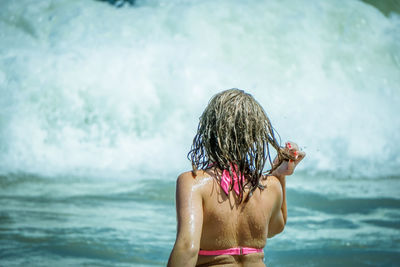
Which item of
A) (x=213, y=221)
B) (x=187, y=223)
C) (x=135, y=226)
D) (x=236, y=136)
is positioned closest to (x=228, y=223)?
(x=213, y=221)

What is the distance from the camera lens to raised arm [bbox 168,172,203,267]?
1.42 m

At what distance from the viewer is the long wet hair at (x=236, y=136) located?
157cm

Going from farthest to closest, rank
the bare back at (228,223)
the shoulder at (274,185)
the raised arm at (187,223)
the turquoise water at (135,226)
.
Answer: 1. the turquoise water at (135,226)
2. the shoulder at (274,185)
3. the bare back at (228,223)
4. the raised arm at (187,223)

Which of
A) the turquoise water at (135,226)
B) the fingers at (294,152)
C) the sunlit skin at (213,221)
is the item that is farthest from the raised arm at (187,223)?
the turquoise water at (135,226)

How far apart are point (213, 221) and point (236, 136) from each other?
0.28m

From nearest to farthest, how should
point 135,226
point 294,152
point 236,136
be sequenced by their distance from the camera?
point 236,136 < point 294,152 < point 135,226

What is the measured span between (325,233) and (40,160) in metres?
5.11

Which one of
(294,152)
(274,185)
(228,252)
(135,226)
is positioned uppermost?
(135,226)

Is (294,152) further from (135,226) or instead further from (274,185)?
(135,226)

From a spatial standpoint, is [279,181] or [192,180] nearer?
[192,180]

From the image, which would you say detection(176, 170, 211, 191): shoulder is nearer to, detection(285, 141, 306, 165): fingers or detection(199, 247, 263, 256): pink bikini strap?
detection(199, 247, 263, 256): pink bikini strap

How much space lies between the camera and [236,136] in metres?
1.57

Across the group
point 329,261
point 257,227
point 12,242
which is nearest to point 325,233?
point 329,261

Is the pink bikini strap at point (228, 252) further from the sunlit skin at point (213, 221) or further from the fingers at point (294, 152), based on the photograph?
the fingers at point (294, 152)
